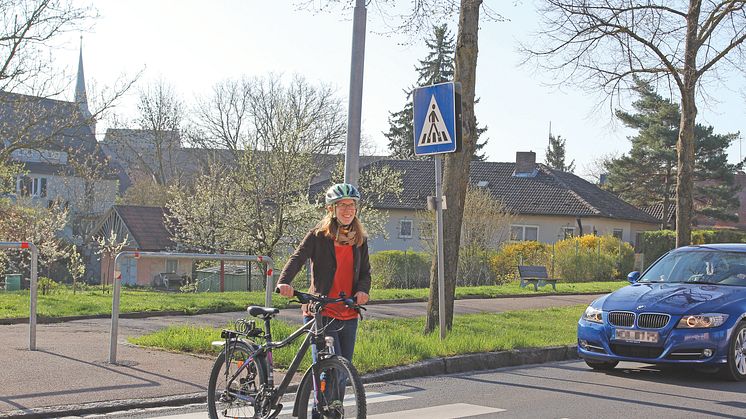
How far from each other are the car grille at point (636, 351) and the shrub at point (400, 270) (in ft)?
79.6

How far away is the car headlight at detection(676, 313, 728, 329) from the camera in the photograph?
10344 millimetres

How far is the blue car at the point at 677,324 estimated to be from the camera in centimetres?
1032

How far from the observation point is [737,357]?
1049 centimetres

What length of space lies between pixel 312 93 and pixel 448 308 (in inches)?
1716

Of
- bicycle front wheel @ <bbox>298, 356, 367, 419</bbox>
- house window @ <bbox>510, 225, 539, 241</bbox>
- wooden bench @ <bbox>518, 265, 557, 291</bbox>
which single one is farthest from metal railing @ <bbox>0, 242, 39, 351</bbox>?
house window @ <bbox>510, 225, 539, 241</bbox>

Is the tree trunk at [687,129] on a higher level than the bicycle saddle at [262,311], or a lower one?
higher

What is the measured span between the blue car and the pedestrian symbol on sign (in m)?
2.69

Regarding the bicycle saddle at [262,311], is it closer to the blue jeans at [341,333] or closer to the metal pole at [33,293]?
the blue jeans at [341,333]

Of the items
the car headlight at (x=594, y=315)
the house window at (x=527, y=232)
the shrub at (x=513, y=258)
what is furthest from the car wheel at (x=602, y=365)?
the house window at (x=527, y=232)

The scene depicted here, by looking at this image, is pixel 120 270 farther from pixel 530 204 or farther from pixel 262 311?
pixel 530 204

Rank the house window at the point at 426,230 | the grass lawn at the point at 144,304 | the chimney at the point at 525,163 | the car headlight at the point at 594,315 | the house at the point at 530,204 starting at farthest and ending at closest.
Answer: the chimney at the point at 525,163 → the house at the point at 530,204 → the house window at the point at 426,230 → the grass lawn at the point at 144,304 → the car headlight at the point at 594,315

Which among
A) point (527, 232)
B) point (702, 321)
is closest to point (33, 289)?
point (702, 321)

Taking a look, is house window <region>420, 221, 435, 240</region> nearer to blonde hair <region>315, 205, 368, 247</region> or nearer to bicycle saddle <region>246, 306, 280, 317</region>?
blonde hair <region>315, 205, 368, 247</region>

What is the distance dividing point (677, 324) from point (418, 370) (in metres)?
2.86
